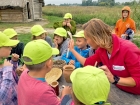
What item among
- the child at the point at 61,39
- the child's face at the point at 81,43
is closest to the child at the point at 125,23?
the child at the point at 61,39

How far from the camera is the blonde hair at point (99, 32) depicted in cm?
217

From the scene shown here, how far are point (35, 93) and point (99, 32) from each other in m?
1.00

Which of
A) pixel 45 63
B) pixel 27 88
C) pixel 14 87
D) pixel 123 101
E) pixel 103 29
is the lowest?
pixel 123 101

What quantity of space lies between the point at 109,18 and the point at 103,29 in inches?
677

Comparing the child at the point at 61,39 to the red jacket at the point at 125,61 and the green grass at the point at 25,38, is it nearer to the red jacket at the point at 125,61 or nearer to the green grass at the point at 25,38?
the red jacket at the point at 125,61

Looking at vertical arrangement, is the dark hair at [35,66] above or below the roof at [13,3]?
below

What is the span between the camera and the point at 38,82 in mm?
1684

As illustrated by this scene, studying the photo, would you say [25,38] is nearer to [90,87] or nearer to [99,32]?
[99,32]

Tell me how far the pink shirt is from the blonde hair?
0.84 meters

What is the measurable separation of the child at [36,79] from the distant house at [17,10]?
16.6 meters

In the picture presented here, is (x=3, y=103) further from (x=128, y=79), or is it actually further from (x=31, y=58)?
(x=128, y=79)

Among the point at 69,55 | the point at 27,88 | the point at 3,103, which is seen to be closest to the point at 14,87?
the point at 3,103

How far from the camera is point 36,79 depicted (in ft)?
5.61

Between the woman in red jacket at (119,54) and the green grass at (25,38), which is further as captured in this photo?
the green grass at (25,38)
